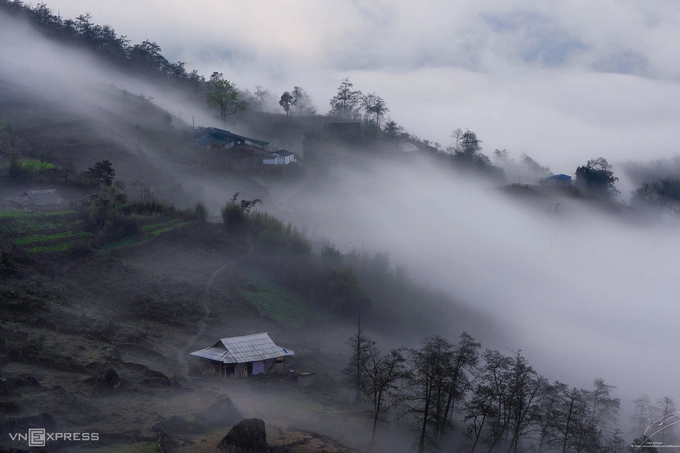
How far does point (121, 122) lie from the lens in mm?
69500

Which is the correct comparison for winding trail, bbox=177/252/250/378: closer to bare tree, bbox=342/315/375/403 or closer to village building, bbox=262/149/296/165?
bare tree, bbox=342/315/375/403

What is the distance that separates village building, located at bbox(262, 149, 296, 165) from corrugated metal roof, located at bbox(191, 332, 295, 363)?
41.6 meters

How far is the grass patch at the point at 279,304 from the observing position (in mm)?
38000

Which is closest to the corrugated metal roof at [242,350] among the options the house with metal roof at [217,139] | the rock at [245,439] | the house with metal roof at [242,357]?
the house with metal roof at [242,357]

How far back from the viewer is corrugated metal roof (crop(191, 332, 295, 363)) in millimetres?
28344

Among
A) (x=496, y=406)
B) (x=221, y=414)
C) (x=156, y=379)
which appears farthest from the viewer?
(x=156, y=379)

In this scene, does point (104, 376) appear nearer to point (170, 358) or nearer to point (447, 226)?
point (170, 358)

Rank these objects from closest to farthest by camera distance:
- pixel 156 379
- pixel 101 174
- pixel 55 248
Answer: pixel 156 379
pixel 55 248
pixel 101 174

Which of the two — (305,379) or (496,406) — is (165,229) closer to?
(305,379)

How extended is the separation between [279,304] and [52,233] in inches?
579

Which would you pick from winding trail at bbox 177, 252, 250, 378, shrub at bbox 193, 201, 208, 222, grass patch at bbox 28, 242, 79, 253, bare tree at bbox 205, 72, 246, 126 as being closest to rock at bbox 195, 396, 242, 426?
winding trail at bbox 177, 252, 250, 378

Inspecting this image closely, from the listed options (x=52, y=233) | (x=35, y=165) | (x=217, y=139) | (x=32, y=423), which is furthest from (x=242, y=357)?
(x=217, y=139)

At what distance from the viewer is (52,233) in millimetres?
37062

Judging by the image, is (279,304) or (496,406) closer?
(496,406)
